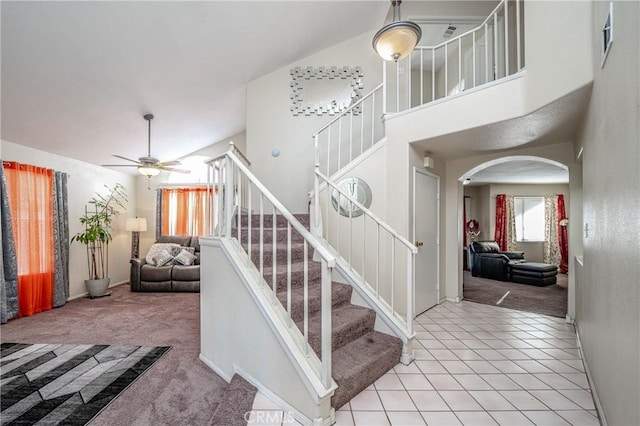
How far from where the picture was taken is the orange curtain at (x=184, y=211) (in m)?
6.39

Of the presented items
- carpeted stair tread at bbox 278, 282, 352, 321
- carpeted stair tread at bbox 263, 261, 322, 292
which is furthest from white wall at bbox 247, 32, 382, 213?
carpeted stair tread at bbox 278, 282, 352, 321

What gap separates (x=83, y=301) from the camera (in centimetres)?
468

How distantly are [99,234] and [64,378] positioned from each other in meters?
3.33

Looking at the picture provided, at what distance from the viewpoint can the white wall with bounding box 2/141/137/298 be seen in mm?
4180

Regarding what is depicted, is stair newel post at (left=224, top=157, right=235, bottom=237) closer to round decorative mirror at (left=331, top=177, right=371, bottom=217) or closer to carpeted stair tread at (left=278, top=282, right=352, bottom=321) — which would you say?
carpeted stair tread at (left=278, top=282, right=352, bottom=321)

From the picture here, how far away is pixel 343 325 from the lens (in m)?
2.23

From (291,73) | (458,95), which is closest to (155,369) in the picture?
(458,95)

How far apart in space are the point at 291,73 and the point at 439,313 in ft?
14.5

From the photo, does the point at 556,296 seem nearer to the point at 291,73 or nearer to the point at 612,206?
the point at 612,206

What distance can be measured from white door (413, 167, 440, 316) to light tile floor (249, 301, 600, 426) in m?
0.66

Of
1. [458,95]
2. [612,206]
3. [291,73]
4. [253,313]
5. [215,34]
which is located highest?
[291,73]

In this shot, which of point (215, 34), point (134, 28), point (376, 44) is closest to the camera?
point (376, 44)

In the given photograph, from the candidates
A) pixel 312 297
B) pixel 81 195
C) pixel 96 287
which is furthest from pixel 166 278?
pixel 312 297

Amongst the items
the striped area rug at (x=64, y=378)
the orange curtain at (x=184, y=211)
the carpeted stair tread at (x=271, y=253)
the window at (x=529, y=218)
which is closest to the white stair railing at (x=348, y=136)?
the carpeted stair tread at (x=271, y=253)
